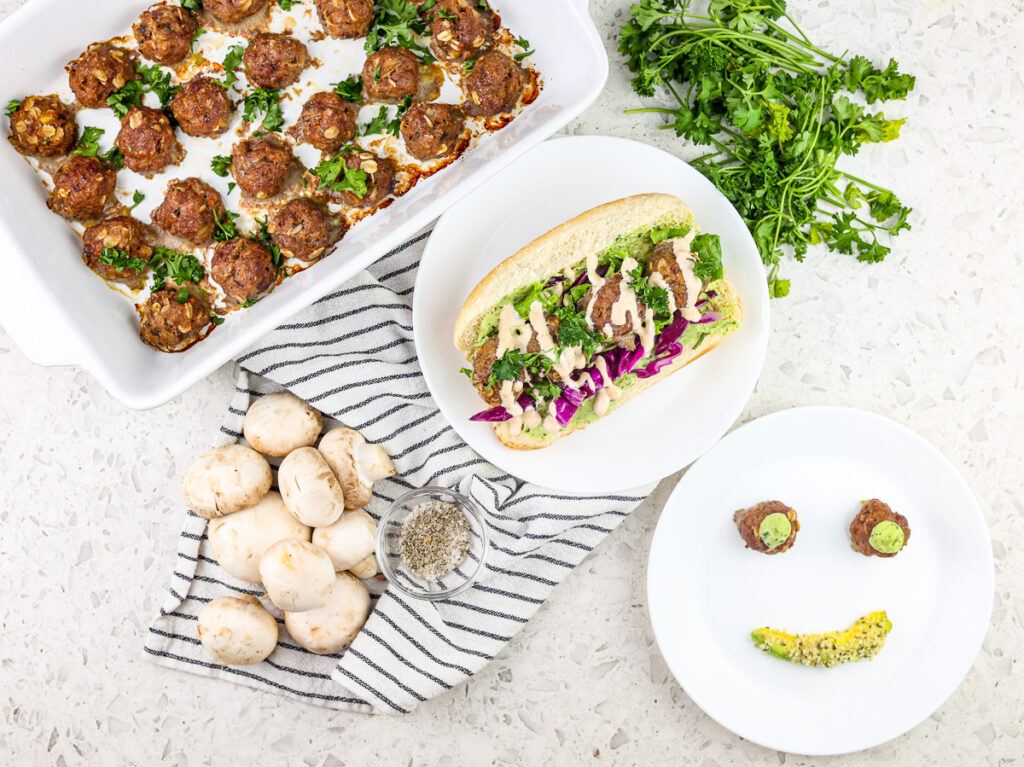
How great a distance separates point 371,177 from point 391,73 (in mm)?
374

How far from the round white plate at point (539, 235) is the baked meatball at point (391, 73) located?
1.48 ft

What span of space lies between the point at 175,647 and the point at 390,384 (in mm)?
1375

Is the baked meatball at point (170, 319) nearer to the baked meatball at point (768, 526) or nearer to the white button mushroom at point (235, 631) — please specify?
the white button mushroom at point (235, 631)

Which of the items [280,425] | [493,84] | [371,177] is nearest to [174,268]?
[280,425]

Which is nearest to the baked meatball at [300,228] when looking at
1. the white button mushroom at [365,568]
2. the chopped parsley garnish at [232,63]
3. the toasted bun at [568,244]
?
the chopped parsley garnish at [232,63]

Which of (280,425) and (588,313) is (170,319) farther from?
(588,313)

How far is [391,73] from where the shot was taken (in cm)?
291

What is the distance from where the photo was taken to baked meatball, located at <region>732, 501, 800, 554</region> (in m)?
3.19

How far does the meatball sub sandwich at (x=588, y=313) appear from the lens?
295 centimetres

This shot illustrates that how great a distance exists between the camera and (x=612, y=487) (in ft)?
10.3

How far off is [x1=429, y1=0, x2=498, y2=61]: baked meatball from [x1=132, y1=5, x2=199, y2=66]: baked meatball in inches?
34.7

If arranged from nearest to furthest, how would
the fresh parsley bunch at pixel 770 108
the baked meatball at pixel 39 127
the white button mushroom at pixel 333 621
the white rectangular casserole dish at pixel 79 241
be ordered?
1. the white rectangular casserole dish at pixel 79 241
2. the baked meatball at pixel 39 127
3. the fresh parsley bunch at pixel 770 108
4. the white button mushroom at pixel 333 621

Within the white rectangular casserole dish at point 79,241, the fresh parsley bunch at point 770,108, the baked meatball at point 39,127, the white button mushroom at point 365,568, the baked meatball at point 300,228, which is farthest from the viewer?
the white button mushroom at point 365,568

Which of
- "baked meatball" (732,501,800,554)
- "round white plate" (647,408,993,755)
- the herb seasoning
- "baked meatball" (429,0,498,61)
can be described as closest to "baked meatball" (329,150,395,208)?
"baked meatball" (429,0,498,61)
